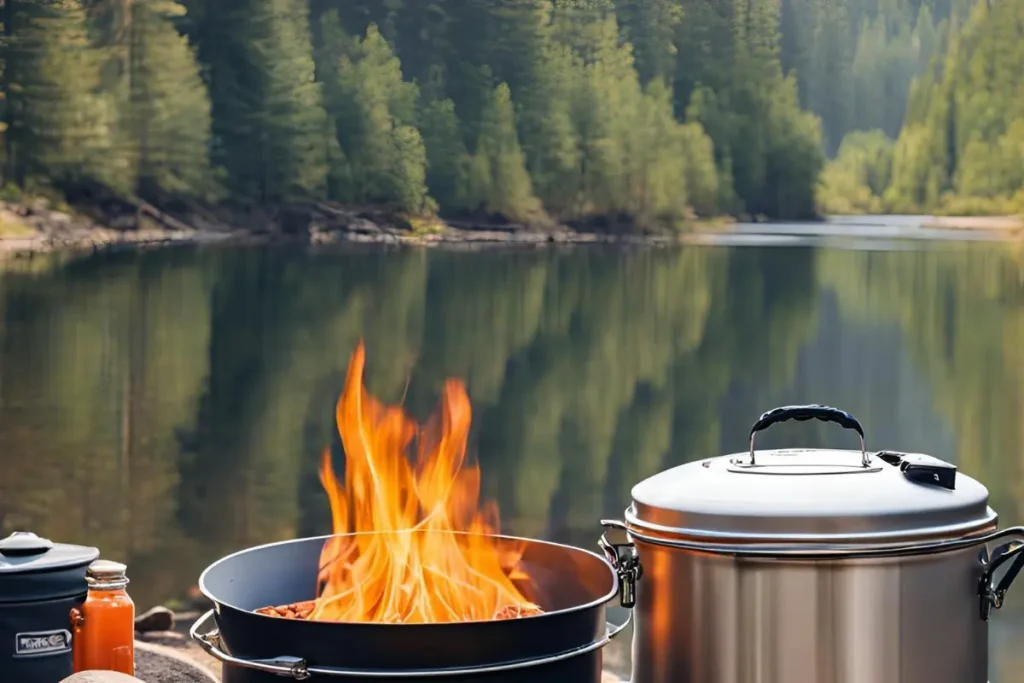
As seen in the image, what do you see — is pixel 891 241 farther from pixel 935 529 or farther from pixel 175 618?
pixel 935 529

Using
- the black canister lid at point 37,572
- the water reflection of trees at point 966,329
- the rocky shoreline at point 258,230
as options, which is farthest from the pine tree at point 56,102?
the black canister lid at point 37,572

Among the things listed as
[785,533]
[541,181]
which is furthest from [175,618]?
[785,533]

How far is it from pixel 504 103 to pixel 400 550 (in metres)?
3.49

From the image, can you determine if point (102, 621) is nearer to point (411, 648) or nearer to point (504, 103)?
point (411, 648)

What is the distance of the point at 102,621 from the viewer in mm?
2152

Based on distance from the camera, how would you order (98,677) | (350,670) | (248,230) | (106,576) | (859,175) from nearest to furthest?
(350,670)
(98,677)
(106,576)
(859,175)
(248,230)

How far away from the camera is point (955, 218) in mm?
5199

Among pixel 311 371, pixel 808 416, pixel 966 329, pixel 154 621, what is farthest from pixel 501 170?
pixel 808 416

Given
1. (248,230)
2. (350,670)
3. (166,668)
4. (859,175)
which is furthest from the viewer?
(248,230)

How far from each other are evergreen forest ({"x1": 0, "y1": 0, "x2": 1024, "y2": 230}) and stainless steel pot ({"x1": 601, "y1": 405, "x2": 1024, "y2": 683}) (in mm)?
3562

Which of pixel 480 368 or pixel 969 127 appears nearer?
pixel 969 127

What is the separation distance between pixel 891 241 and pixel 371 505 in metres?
3.50

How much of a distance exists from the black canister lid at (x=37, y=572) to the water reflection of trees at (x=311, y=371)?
3.06 meters

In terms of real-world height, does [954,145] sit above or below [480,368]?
above
